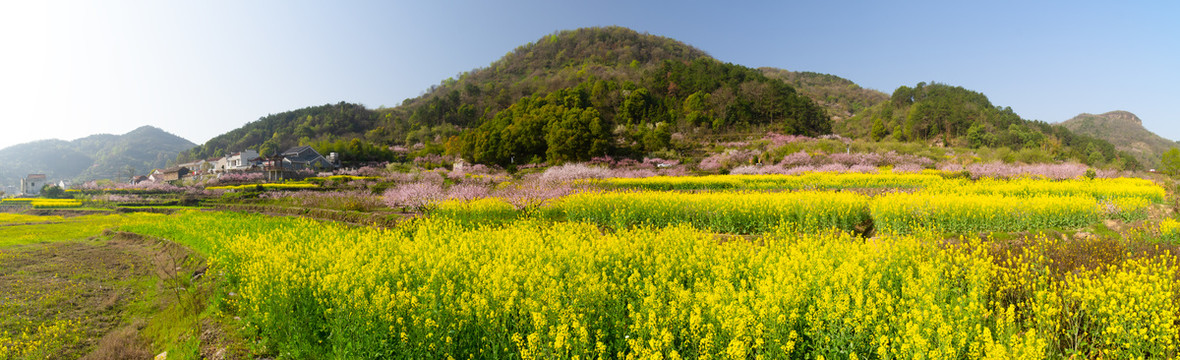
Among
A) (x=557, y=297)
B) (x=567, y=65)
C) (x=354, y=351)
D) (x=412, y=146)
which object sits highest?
(x=567, y=65)

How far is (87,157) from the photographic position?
97750mm

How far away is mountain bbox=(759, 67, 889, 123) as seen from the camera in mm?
82887

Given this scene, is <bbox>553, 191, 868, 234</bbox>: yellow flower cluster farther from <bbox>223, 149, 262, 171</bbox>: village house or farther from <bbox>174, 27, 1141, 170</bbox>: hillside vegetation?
<bbox>223, 149, 262, 171</bbox>: village house

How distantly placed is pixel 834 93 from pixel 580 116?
279 ft

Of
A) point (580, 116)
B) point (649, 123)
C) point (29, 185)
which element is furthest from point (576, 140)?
point (29, 185)

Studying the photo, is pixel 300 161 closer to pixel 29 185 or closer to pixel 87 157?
pixel 29 185

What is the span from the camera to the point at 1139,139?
76062mm

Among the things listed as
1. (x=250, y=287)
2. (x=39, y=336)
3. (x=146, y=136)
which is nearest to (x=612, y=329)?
(x=250, y=287)

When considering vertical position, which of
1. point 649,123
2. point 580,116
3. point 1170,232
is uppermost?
point 649,123

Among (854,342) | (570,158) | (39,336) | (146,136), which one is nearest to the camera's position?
(854,342)

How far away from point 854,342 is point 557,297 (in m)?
2.33

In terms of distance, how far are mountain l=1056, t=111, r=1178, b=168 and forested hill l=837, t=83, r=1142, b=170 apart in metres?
31.6

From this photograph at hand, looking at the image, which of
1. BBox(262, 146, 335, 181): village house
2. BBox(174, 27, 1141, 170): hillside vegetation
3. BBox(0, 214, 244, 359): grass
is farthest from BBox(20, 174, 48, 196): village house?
BBox(0, 214, 244, 359): grass

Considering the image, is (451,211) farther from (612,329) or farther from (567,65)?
(567,65)
